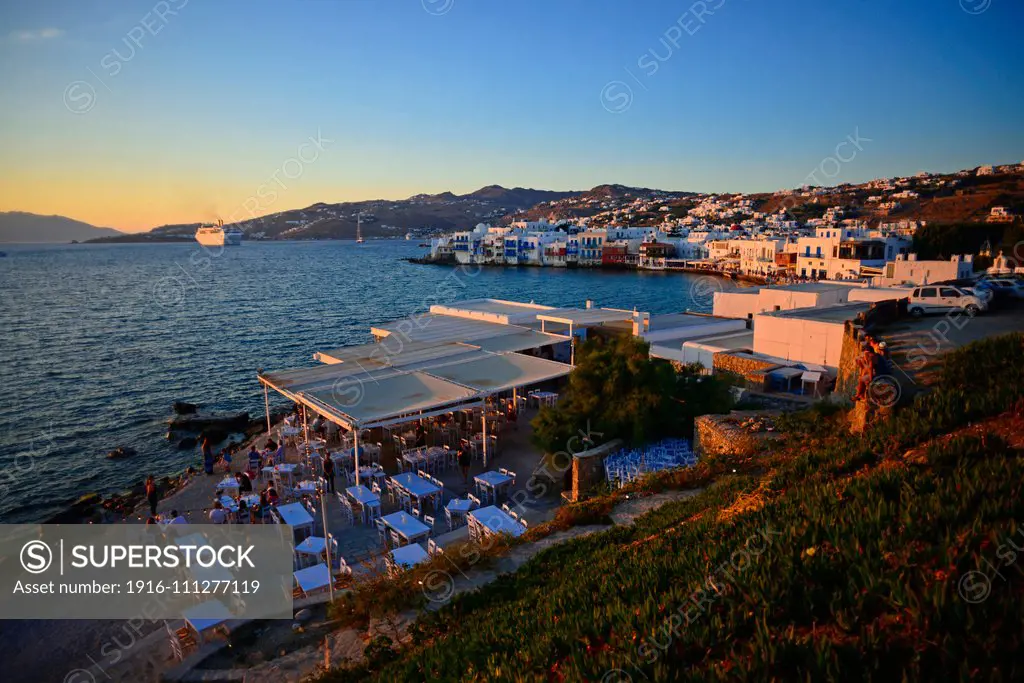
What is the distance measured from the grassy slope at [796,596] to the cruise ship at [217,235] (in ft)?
618

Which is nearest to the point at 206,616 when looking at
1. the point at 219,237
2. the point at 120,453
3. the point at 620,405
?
the point at 620,405

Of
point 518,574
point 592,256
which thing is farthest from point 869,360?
point 592,256

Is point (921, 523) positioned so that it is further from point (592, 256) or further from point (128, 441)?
point (592, 256)

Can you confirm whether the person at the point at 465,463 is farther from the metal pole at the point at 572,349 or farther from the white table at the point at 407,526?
the metal pole at the point at 572,349

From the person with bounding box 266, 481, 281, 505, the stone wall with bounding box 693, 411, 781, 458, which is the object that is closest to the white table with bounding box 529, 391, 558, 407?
the stone wall with bounding box 693, 411, 781, 458

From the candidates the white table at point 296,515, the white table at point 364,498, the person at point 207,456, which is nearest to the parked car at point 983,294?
the white table at point 364,498

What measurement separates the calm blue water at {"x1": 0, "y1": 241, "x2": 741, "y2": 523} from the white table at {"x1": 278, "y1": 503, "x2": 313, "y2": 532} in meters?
7.79

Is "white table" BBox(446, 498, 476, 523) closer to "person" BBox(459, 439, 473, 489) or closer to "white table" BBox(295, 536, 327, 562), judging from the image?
"person" BBox(459, 439, 473, 489)

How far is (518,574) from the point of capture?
6.38m

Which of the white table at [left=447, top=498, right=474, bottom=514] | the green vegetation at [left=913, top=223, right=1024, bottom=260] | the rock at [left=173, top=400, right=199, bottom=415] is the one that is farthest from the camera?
the green vegetation at [left=913, top=223, right=1024, bottom=260]

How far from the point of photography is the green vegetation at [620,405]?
11594mm

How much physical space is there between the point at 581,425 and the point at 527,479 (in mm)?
1567

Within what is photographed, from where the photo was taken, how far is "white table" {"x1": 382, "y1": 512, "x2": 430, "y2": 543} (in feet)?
29.6

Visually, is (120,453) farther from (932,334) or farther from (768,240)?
(768,240)
